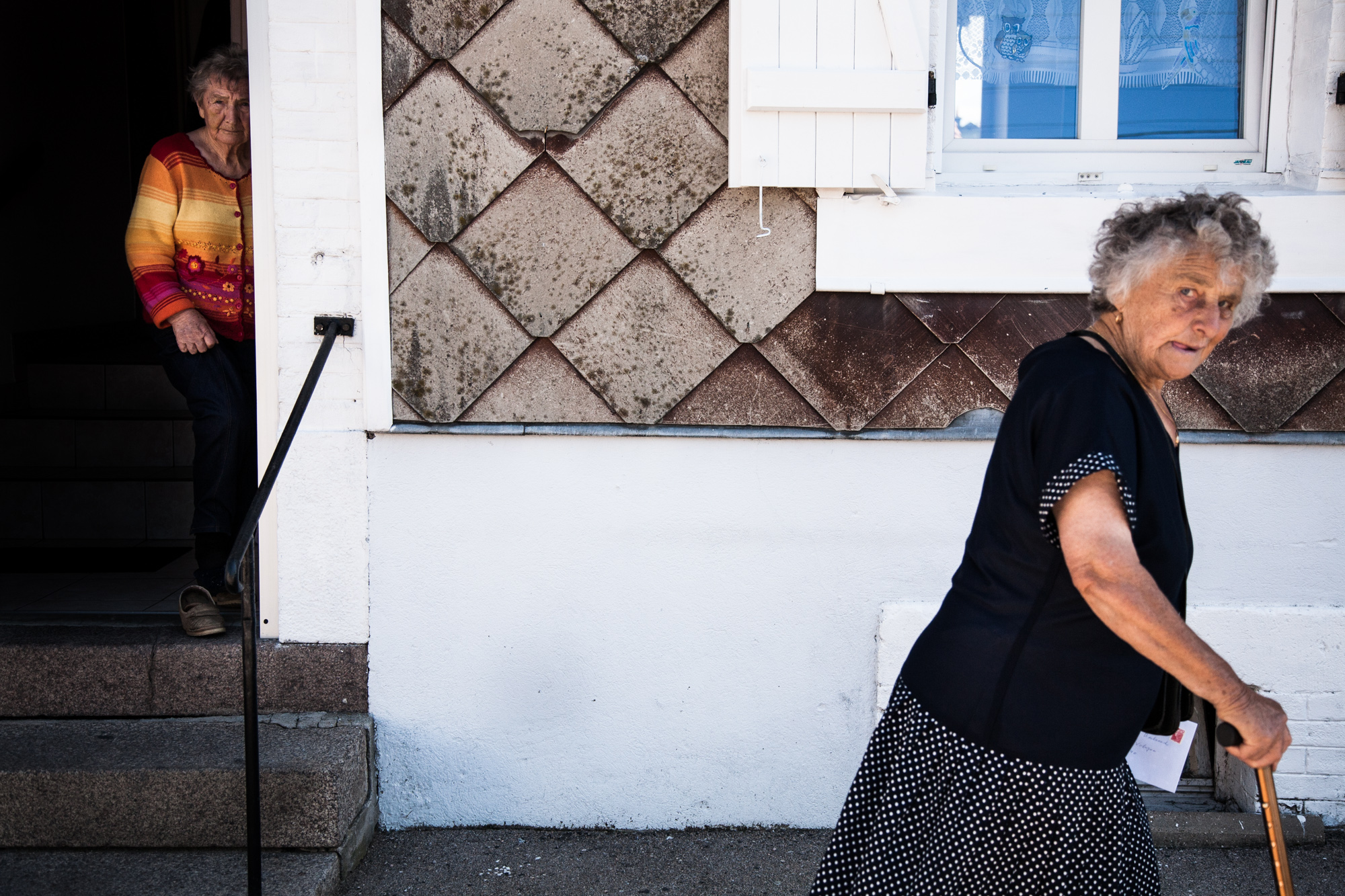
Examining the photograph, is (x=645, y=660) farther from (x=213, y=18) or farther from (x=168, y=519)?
(x=213, y=18)

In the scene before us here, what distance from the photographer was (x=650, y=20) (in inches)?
124

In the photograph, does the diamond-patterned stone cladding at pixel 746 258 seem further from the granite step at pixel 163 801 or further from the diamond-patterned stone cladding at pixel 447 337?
the granite step at pixel 163 801

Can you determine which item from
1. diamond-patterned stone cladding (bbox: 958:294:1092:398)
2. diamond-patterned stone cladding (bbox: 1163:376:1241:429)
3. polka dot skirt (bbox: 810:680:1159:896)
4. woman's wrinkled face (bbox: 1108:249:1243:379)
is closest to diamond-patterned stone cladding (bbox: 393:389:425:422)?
diamond-patterned stone cladding (bbox: 958:294:1092:398)

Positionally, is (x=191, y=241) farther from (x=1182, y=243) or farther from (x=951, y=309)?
(x=1182, y=243)

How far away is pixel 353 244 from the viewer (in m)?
3.23

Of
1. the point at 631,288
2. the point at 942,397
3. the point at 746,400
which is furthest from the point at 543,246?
the point at 942,397

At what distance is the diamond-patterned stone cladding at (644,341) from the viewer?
326cm

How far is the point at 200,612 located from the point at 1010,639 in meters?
2.48

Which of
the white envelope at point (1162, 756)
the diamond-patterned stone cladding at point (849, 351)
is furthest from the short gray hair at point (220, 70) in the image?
the white envelope at point (1162, 756)

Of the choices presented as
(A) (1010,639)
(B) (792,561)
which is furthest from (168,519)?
(A) (1010,639)

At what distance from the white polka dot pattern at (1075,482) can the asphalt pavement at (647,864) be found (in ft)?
5.80

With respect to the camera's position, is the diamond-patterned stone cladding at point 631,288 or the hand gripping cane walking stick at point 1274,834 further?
the diamond-patterned stone cladding at point 631,288

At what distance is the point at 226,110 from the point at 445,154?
79cm

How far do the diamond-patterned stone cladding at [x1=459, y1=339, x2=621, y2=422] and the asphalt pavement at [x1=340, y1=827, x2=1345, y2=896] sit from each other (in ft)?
4.18
